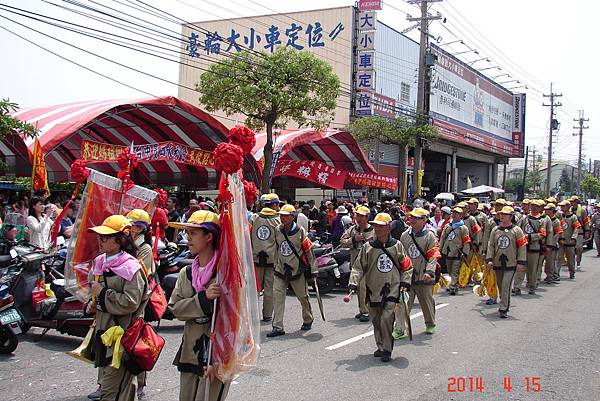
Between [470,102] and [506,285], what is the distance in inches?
1483

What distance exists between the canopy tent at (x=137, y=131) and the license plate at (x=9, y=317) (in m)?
6.44

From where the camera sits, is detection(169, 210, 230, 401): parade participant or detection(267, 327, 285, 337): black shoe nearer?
detection(169, 210, 230, 401): parade participant

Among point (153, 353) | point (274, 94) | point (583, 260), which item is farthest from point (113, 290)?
point (583, 260)

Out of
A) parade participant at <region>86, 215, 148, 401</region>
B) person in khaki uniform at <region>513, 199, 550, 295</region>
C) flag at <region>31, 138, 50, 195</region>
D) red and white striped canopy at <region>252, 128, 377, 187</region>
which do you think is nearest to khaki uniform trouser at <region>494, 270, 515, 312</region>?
person in khaki uniform at <region>513, 199, 550, 295</region>

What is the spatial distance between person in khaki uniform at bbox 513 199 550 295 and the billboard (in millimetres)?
21800

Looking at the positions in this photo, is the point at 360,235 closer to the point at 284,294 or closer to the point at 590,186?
the point at 284,294

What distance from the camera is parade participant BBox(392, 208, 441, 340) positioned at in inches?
299

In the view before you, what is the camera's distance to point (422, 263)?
783 cm

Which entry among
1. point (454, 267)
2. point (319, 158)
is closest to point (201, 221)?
point (454, 267)

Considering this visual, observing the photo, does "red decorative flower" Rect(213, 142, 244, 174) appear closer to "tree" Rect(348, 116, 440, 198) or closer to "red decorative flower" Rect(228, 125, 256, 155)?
"red decorative flower" Rect(228, 125, 256, 155)

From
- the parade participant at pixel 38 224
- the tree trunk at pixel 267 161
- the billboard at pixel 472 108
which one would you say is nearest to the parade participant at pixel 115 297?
the parade participant at pixel 38 224

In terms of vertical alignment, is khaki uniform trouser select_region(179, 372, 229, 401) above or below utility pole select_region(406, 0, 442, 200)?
below

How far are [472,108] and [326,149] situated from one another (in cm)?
2533

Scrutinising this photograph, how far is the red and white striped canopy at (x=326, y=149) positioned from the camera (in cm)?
1980
